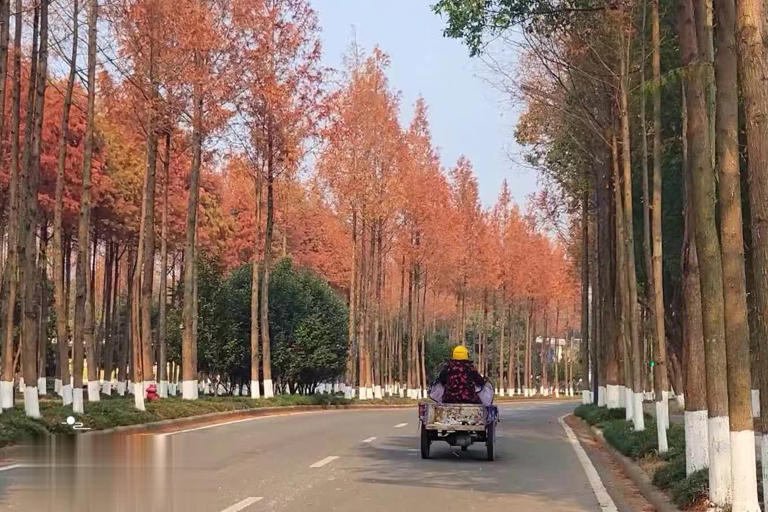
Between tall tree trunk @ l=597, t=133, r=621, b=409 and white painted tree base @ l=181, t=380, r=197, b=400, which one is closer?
tall tree trunk @ l=597, t=133, r=621, b=409

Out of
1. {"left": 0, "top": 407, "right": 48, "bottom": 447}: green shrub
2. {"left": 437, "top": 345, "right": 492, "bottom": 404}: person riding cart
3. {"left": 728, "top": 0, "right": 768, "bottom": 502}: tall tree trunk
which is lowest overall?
{"left": 0, "top": 407, "right": 48, "bottom": 447}: green shrub

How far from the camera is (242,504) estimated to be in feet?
35.3

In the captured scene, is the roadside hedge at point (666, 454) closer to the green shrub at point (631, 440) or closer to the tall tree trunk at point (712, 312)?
the green shrub at point (631, 440)

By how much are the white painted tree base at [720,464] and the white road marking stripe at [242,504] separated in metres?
4.96

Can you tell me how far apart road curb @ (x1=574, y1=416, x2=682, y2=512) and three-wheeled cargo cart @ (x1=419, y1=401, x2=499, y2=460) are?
233 centimetres

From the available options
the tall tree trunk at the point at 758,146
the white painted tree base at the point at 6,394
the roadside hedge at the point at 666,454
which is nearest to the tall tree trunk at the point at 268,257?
the roadside hedge at the point at 666,454

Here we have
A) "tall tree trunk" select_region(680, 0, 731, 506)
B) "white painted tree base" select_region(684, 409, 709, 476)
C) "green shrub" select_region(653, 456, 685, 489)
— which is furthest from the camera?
"green shrub" select_region(653, 456, 685, 489)

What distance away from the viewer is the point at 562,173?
3450 cm

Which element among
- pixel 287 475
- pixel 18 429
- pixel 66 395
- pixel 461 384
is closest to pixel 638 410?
pixel 461 384

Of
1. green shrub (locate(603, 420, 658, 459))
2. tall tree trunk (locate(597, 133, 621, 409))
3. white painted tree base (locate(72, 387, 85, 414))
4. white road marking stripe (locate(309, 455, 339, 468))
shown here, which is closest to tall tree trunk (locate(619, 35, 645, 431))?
green shrub (locate(603, 420, 658, 459))

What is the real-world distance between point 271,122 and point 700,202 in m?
25.3

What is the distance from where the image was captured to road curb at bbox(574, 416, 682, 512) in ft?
36.2

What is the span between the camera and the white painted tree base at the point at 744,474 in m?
9.10

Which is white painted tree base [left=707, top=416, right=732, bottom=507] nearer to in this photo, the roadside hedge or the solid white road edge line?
the roadside hedge
